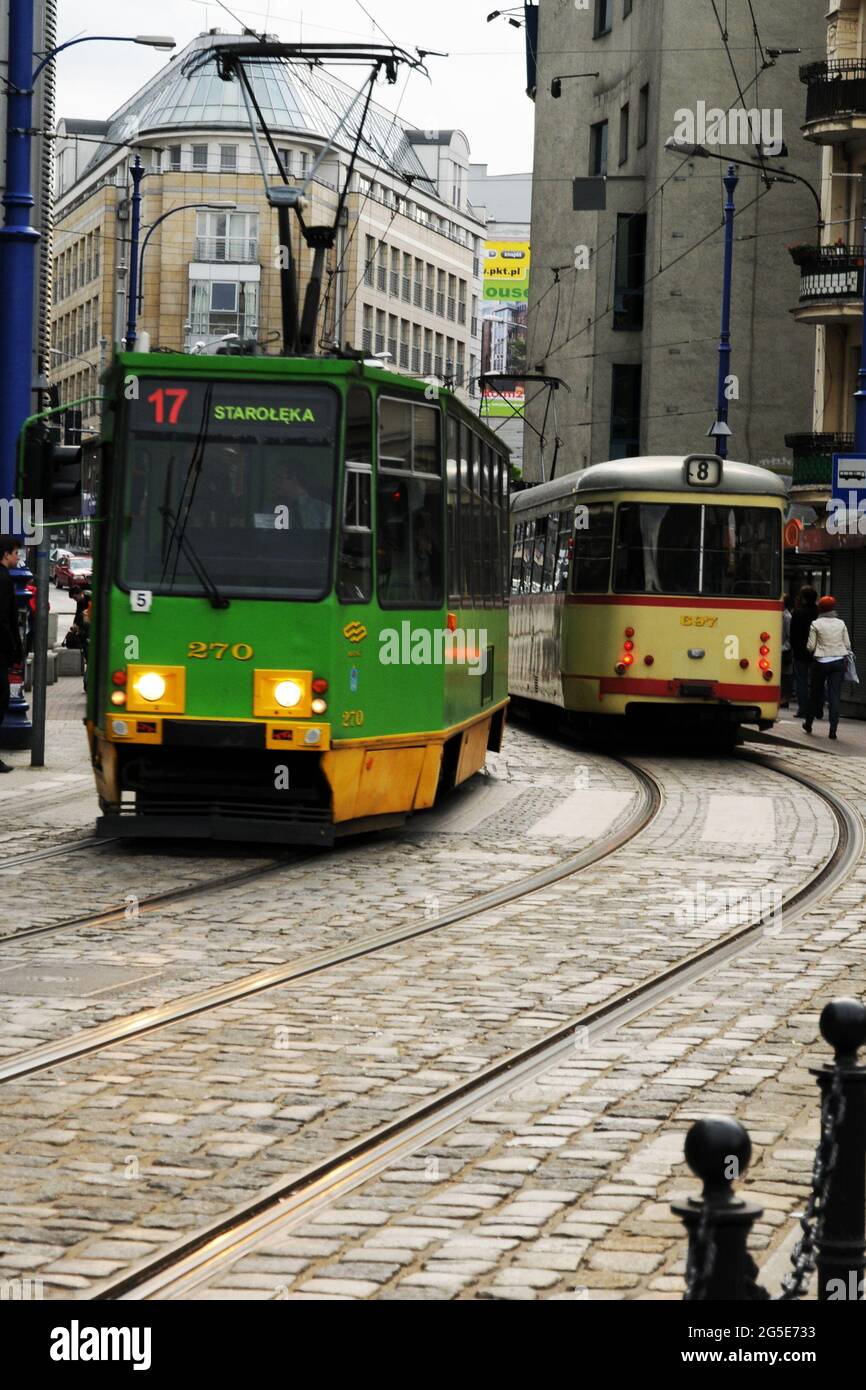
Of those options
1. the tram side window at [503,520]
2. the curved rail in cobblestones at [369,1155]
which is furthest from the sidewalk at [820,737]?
the curved rail in cobblestones at [369,1155]

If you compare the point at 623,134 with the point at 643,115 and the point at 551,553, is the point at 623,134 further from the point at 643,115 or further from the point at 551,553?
the point at 551,553

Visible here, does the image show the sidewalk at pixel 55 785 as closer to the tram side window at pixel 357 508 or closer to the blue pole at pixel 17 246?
the blue pole at pixel 17 246

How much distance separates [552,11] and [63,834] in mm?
52640

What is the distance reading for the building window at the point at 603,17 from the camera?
5844 centimetres

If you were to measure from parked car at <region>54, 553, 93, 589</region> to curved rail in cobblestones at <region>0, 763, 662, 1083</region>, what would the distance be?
6043cm

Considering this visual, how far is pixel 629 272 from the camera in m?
56.0

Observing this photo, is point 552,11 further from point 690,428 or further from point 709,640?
point 709,640

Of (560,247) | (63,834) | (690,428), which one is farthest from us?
(560,247)

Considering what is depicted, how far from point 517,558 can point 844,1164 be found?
980 inches

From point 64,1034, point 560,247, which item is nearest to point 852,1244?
point 64,1034

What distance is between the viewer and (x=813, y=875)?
1332cm

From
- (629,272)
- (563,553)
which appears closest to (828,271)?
(629,272)

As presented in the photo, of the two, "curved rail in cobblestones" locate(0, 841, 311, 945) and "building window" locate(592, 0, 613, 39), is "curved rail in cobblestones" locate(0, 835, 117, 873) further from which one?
"building window" locate(592, 0, 613, 39)

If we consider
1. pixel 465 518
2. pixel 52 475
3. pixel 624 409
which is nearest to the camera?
pixel 465 518
